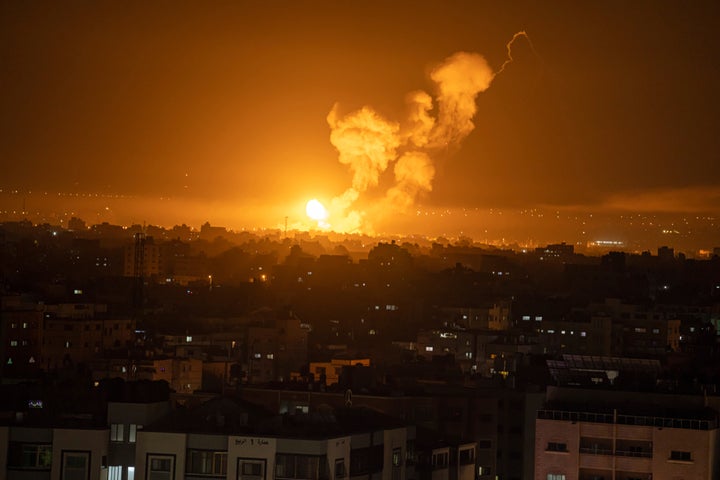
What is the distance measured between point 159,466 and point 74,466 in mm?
1056

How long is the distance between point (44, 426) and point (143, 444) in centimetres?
126

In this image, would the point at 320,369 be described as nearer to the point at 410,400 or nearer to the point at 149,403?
the point at 410,400

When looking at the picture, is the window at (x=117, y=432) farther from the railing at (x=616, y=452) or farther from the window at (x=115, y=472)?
the railing at (x=616, y=452)

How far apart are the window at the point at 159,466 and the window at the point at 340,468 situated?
1.84 m

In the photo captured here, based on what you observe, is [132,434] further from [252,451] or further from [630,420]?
[630,420]

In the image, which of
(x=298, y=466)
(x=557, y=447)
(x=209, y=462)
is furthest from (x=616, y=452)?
(x=209, y=462)

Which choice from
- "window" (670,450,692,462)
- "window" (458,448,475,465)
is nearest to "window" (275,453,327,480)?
"window" (670,450,692,462)

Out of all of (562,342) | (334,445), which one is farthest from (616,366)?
(562,342)

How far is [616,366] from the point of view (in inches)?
1024

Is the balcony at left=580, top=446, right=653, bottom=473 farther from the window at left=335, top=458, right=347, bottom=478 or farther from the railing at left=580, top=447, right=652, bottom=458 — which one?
the window at left=335, top=458, right=347, bottom=478

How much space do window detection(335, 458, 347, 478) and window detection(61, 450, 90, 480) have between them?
2887 millimetres

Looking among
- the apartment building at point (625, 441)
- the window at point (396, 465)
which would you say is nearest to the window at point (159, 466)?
the window at point (396, 465)

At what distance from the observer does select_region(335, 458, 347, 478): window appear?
864 inches

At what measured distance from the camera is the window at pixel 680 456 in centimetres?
2225
